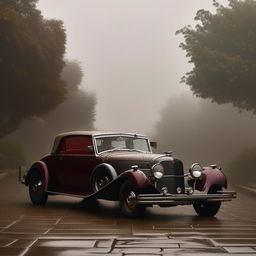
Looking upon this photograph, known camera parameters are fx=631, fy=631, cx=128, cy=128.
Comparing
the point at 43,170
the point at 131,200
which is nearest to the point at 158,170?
the point at 131,200

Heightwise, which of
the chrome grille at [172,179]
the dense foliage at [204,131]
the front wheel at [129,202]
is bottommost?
the front wheel at [129,202]

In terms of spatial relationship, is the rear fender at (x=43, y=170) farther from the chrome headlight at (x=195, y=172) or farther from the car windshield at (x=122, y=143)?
the chrome headlight at (x=195, y=172)

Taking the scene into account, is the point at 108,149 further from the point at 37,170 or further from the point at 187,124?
the point at 187,124

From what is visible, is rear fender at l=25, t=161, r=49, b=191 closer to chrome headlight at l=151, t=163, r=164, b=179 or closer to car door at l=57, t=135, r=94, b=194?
car door at l=57, t=135, r=94, b=194

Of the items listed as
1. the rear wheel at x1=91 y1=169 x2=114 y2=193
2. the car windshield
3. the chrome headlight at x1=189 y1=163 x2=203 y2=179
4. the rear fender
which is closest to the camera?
the chrome headlight at x1=189 y1=163 x2=203 y2=179

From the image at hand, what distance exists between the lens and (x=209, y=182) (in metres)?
13.1

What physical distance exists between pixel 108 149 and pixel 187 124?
75.2 metres

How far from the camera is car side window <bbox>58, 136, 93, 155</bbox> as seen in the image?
46.9 feet

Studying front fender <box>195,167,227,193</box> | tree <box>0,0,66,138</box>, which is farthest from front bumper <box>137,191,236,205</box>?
tree <box>0,0,66,138</box>

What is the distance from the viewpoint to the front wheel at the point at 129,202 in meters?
12.1

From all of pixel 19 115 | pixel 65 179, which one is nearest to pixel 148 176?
pixel 65 179

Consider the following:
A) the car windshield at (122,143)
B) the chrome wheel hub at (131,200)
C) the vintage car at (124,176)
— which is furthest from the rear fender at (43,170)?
the chrome wheel hub at (131,200)

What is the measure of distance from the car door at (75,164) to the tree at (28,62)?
17456 mm

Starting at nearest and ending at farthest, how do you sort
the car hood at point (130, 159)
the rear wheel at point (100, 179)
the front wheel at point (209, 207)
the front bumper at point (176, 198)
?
the front bumper at point (176, 198), the car hood at point (130, 159), the rear wheel at point (100, 179), the front wheel at point (209, 207)
